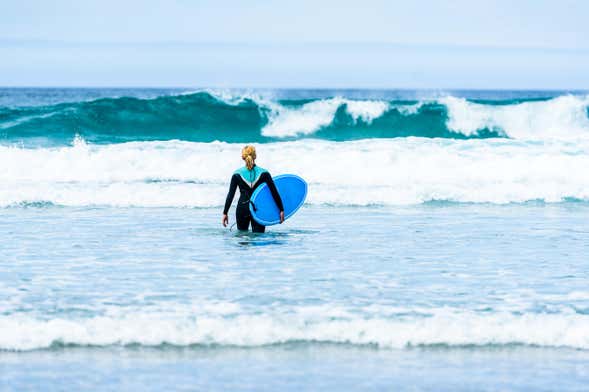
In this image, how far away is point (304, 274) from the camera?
793cm

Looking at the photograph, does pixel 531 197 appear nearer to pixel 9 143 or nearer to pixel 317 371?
pixel 317 371

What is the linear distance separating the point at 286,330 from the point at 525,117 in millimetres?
26584

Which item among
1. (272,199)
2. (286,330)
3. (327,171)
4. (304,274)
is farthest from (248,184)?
(327,171)

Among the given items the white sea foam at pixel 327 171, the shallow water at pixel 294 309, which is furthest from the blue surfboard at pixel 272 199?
the white sea foam at pixel 327 171

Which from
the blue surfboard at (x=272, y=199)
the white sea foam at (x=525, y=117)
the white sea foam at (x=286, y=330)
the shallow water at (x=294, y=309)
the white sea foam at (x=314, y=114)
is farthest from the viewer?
the white sea foam at (x=525, y=117)

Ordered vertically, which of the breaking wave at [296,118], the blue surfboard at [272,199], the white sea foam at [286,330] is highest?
the breaking wave at [296,118]

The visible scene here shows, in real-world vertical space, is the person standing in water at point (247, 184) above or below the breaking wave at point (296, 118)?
below

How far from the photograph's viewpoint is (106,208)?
42.3 ft

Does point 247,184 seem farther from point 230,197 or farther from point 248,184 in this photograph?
point 230,197

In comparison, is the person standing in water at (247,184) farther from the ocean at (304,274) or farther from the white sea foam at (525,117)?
the white sea foam at (525,117)

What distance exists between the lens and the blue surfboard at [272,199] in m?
10.0

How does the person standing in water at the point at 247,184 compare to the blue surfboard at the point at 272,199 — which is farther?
the blue surfboard at the point at 272,199

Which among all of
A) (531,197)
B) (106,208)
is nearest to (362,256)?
(106,208)

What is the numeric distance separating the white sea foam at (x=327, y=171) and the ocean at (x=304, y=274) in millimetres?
57
